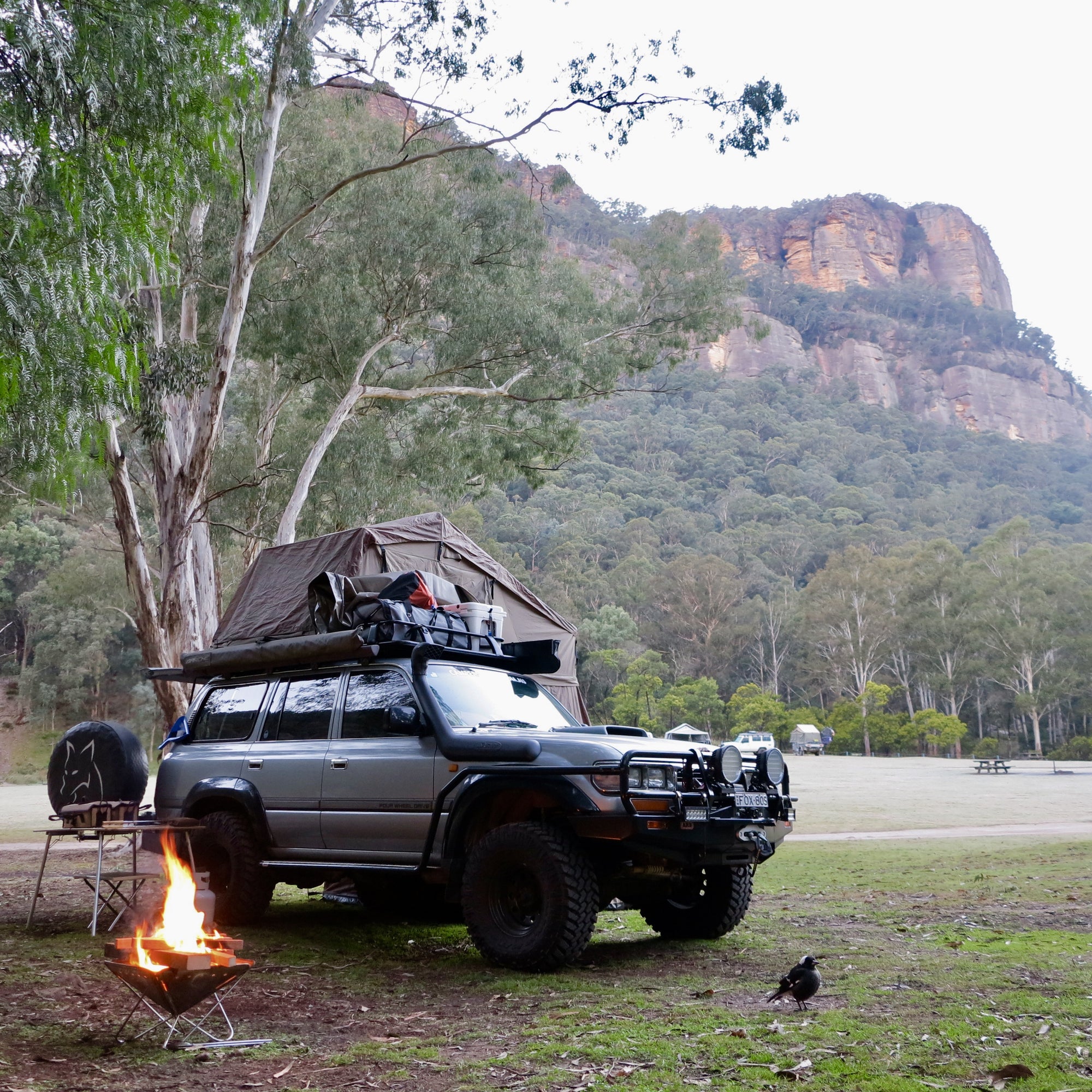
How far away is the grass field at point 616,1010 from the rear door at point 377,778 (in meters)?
0.67

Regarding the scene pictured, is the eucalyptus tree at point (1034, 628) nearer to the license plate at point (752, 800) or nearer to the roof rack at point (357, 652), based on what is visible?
the roof rack at point (357, 652)

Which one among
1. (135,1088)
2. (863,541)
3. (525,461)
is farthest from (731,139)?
(863,541)

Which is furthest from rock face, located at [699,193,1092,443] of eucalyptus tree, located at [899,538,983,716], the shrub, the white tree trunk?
the white tree trunk

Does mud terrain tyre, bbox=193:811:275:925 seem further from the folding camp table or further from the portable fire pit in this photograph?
the portable fire pit

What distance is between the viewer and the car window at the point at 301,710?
7.07 metres

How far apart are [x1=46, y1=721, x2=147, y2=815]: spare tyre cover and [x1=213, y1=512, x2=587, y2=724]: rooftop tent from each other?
5.23ft

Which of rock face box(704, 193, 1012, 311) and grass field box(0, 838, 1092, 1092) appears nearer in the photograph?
grass field box(0, 838, 1092, 1092)

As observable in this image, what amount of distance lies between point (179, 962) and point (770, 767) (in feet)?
11.9

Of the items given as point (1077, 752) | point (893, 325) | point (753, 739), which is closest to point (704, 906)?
point (753, 739)

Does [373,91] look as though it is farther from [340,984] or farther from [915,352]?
[915,352]

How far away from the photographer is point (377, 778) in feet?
21.3

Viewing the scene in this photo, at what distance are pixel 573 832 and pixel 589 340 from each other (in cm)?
1705

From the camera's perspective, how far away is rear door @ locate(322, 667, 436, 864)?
6.31 m

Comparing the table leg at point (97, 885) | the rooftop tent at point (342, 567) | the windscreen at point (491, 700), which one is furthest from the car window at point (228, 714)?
the windscreen at point (491, 700)
